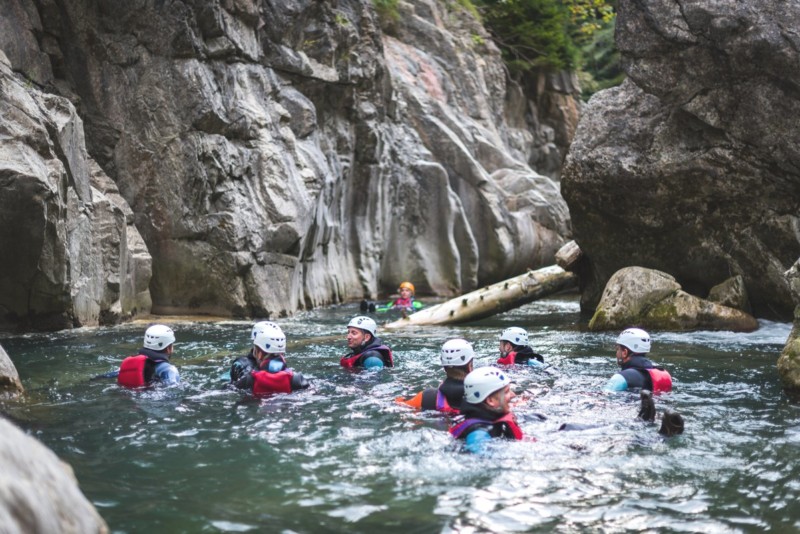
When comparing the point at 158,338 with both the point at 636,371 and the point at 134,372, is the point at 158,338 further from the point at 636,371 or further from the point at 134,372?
the point at 636,371

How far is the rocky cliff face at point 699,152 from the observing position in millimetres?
15336

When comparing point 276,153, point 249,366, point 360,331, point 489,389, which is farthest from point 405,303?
point 489,389

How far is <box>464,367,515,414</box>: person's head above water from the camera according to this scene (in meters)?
7.19

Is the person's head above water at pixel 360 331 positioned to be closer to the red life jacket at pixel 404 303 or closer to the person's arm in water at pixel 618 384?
the person's arm in water at pixel 618 384

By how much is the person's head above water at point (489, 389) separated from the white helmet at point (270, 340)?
3034 mm

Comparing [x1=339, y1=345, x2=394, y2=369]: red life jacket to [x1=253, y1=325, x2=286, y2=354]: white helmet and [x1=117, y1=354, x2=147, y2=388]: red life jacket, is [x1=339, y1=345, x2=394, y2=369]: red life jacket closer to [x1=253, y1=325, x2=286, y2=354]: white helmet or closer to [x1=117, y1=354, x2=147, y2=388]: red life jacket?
[x1=253, y1=325, x2=286, y2=354]: white helmet

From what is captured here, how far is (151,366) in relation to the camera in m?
9.95

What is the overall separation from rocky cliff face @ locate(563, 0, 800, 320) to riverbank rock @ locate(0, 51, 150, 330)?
995 cm

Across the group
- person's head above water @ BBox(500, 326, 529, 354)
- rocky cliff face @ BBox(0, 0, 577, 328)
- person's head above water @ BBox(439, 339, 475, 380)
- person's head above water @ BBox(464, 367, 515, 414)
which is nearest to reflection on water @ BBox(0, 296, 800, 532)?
person's head above water @ BBox(464, 367, 515, 414)

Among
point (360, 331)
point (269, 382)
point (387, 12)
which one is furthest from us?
point (387, 12)

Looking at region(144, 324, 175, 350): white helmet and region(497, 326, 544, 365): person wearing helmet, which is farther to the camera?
region(497, 326, 544, 365): person wearing helmet

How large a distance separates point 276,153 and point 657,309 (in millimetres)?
9455

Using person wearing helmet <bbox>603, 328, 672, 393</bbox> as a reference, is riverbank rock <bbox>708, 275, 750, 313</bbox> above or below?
above

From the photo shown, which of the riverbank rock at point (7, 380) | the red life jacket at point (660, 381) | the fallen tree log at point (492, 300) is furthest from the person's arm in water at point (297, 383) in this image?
the fallen tree log at point (492, 300)
